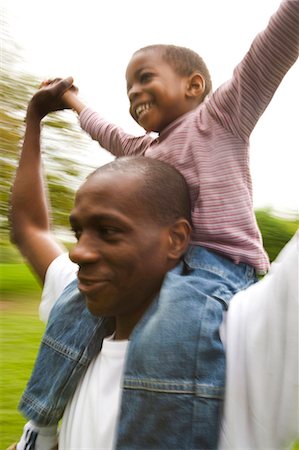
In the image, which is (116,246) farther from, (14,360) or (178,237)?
(14,360)

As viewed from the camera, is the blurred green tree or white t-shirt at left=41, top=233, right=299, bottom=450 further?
the blurred green tree

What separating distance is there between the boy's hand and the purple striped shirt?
52 cm

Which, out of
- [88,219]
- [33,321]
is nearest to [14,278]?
[33,321]

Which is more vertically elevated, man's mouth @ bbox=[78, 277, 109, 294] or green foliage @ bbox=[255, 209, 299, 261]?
man's mouth @ bbox=[78, 277, 109, 294]

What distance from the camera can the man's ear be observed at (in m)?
1.61

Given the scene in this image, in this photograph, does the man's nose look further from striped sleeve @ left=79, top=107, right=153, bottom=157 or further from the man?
striped sleeve @ left=79, top=107, right=153, bottom=157

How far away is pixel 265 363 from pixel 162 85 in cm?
94

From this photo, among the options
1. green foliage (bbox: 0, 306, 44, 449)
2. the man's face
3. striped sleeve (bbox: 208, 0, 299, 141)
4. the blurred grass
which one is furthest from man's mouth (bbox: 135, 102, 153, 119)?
the blurred grass

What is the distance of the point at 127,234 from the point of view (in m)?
1.55

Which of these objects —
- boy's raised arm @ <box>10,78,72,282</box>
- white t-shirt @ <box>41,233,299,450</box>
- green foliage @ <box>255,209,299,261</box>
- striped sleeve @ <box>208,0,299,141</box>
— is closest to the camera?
white t-shirt @ <box>41,233,299,450</box>

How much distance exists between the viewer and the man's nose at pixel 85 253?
5.05ft

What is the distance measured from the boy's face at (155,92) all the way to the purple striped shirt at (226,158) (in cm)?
13

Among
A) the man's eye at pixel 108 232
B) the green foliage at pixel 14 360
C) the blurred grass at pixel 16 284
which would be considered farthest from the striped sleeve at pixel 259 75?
the blurred grass at pixel 16 284

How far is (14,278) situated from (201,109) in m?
7.56
